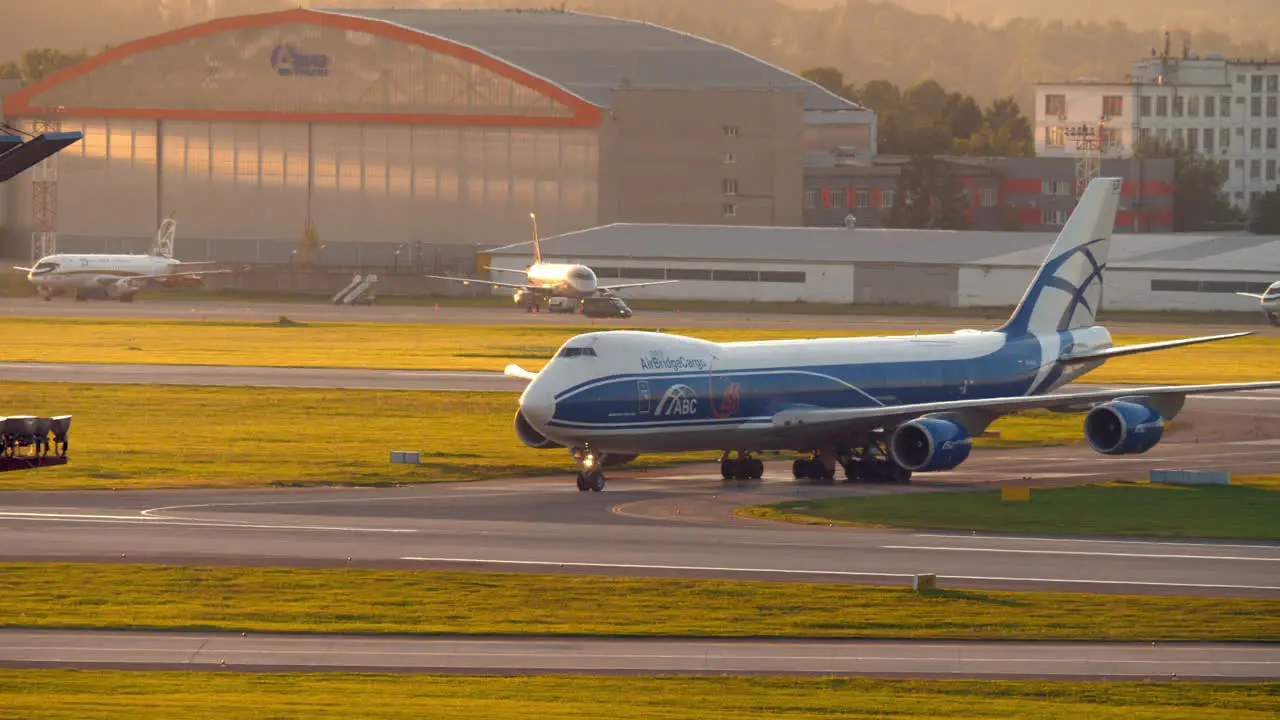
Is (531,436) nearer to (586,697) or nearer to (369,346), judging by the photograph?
(586,697)

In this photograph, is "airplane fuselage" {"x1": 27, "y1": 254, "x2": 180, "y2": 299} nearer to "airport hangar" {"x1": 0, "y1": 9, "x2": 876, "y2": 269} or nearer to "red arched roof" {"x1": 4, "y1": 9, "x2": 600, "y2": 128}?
"airport hangar" {"x1": 0, "y1": 9, "x2": 876, "y2": 269}

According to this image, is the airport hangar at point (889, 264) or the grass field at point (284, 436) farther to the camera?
the airport hangar at point (889, 264)

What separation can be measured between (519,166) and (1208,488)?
5483 inches

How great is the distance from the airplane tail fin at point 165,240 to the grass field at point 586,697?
153 metres

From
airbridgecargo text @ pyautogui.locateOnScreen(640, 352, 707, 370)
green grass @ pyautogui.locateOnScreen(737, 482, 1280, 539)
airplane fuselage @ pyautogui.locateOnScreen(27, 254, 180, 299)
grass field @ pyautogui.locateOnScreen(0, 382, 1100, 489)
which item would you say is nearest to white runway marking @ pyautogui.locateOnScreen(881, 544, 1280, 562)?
green grass @ pyautogui.locateOnScreen(737, 482, 1280, 539)

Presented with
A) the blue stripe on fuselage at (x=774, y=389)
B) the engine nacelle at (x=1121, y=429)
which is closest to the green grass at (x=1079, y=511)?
the engine nacelle at (x=1121, y=429)

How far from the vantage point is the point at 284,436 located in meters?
71.0

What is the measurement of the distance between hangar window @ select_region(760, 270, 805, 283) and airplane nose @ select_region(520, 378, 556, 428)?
371 ft

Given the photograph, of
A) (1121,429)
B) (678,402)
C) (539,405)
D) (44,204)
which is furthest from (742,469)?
(44,204)

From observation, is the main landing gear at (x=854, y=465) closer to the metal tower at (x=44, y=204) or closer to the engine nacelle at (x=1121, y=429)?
the engine nacelle at (x=1121, y=429)

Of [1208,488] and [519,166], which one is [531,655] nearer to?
[1208,488]

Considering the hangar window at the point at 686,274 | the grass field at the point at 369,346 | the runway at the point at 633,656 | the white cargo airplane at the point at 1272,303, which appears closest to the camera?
the runway at the point at 633,656

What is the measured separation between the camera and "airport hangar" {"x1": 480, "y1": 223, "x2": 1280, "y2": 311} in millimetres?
158750

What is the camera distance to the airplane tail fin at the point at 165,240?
595 ft
